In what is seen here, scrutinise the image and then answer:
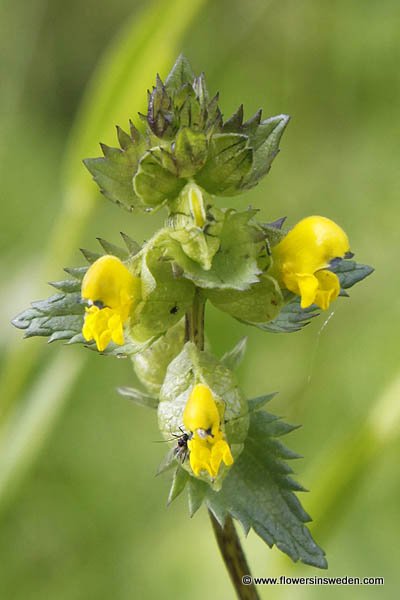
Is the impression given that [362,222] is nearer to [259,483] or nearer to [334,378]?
[334,378]

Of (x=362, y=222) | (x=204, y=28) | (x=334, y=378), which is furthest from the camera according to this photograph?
(x=204, y=28)

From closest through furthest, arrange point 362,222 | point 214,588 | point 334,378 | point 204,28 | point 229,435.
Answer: point 229,435 → point 214,588 → point 334,378 → point 362,222 → point 204,28

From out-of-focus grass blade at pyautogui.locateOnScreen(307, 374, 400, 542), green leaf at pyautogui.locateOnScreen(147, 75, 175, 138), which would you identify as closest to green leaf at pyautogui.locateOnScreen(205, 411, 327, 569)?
green leaf at pyautogui.locateOnScreen(147, 75, 175, 138)

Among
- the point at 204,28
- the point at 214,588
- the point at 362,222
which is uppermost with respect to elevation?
Result: the point at 204,28

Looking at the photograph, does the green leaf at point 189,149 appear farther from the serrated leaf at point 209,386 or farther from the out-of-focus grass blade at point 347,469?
the out-of-focus grass blade at point 347,469

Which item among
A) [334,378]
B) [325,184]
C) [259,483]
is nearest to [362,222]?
[325,184]

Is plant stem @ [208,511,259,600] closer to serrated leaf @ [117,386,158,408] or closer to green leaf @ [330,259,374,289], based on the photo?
serrated leaf @ [117,386,158,408]

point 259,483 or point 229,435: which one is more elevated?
Result: point 229,435

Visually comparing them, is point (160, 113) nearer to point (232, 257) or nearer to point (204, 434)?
point (232, 257)
